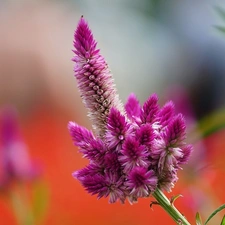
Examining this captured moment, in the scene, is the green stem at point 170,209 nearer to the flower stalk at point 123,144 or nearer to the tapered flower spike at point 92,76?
the flower stalk at point 123,144

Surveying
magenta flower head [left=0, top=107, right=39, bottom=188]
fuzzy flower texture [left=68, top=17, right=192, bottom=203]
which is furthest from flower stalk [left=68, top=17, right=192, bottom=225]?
magenta flower head [left=0, top=107, right=39, bottom=188]

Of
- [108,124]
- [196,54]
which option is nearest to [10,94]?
[196,54]

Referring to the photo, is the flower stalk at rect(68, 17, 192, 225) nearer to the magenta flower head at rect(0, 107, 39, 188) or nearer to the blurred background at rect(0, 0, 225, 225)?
the blurred background at rect(0, 0, 225, 225)

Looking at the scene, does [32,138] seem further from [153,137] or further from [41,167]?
[153,137]

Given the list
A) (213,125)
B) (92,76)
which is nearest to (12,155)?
(213,125)

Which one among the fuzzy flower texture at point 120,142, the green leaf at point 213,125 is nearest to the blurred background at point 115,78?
the green leaf at point 213,125
